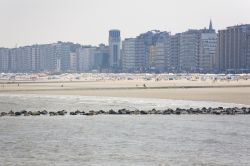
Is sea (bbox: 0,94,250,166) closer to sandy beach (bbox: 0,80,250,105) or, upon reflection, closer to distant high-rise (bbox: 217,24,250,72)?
sandy beach (bbox: 0,80,250,105)

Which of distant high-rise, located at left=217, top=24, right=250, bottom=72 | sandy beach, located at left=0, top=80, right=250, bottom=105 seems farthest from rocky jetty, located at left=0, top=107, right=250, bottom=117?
distant high-rise, located at left=217, top=24, right=250, bottom=72

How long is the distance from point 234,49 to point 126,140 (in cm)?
16381

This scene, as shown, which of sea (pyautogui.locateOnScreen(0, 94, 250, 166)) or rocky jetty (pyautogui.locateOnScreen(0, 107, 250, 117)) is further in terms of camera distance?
rocky jetty (pyautogui.locateOnScreen(0, 107, 250, 117))

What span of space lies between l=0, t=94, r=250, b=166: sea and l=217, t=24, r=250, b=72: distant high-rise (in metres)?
145

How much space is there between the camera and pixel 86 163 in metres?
24.8

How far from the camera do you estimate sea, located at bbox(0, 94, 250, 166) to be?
84.0 feet

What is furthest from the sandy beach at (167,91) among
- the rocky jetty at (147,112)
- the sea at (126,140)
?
the sea at (126,140)

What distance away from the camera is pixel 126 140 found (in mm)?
31516

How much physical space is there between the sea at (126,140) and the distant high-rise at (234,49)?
476ft

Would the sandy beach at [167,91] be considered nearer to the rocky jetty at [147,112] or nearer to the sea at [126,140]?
the rocky jetty at [147,112]

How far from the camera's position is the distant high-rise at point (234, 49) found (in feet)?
609

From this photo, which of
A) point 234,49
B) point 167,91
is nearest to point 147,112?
point 167,91

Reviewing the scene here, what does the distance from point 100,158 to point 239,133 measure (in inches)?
432

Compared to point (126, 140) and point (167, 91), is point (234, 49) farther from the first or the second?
point (126, 140)
